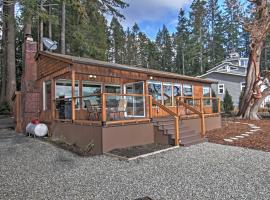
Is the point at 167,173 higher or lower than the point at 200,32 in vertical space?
lower

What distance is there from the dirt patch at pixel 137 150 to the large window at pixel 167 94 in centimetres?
466

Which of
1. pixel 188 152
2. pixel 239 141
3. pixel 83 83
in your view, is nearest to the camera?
pixel 188 152

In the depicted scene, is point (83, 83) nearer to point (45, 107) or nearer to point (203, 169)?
point (45, 107)

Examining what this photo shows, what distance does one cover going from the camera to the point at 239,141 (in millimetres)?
8648

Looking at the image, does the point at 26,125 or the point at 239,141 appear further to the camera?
the point at 26,125

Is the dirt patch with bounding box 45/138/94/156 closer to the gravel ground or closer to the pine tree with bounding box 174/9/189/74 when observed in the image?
the gravel ground

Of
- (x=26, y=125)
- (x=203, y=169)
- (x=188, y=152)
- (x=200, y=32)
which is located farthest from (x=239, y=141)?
(x=200, y=32)

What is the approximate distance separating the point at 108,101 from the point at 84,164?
2.52 meters

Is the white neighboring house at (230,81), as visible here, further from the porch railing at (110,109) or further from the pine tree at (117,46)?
the porch railing at (110,109)

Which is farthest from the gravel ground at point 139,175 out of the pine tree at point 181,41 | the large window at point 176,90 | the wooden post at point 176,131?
the pine tree at point 181,41

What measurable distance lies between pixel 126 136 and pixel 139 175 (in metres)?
2.78

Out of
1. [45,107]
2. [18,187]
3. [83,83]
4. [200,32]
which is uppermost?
[200,32]

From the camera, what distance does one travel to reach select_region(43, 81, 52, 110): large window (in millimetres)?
10827

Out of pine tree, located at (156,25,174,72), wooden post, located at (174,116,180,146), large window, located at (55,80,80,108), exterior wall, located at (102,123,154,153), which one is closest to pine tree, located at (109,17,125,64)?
pine tree, located at (156,25,174,72)
